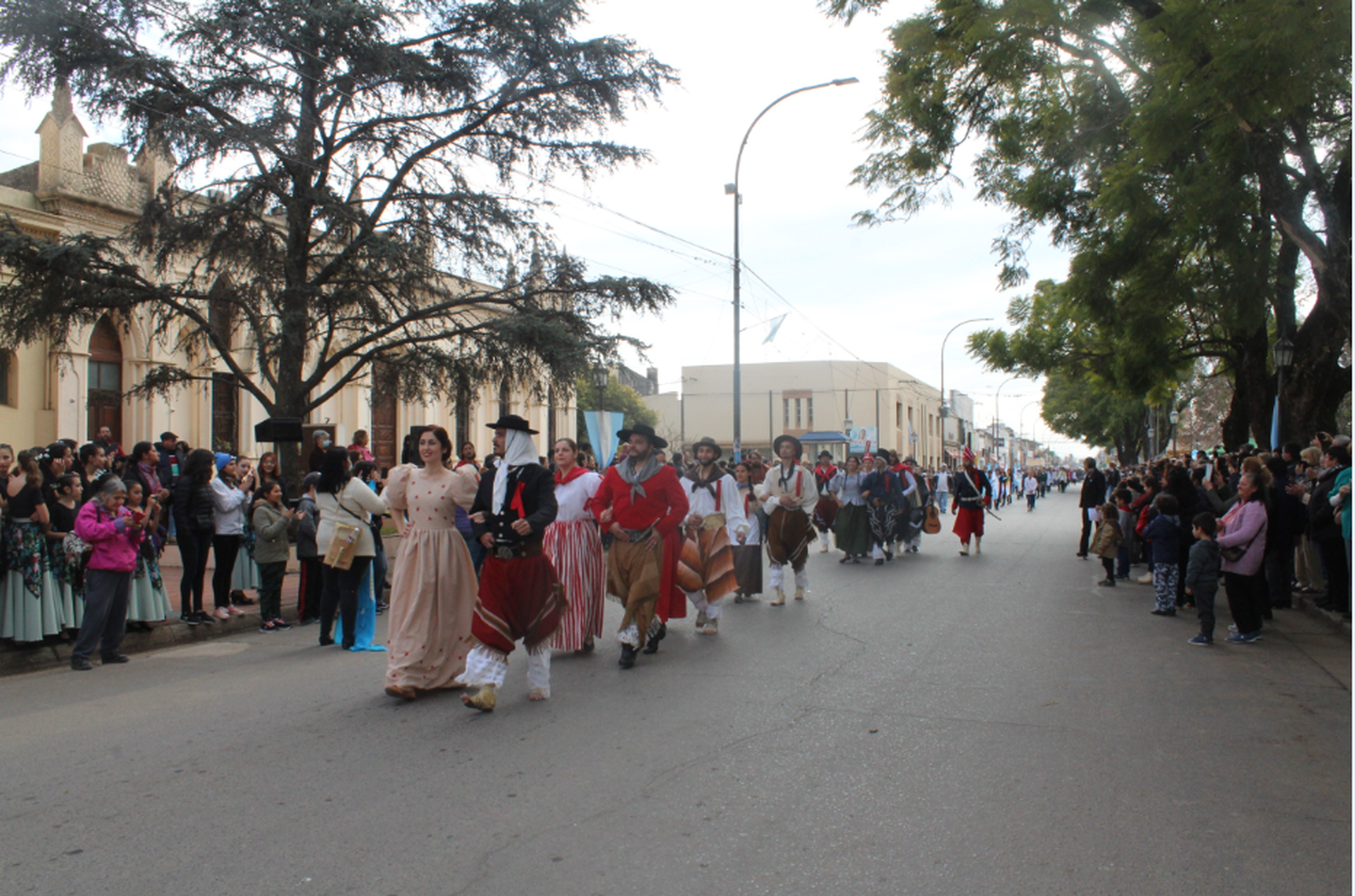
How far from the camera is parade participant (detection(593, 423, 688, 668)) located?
7.30 m

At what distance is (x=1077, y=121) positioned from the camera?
12.8 meters

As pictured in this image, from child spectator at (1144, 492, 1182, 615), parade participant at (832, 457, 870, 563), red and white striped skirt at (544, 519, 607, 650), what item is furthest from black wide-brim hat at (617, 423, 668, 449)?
parade participant at (832, 457, 870, 563)

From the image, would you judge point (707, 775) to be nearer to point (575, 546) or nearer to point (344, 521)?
point (575, 546)

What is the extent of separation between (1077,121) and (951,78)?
1658mm

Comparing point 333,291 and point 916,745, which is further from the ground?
point 333,291

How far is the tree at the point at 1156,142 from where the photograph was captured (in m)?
8.48

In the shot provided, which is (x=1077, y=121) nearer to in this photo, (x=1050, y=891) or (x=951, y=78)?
(x=951, y=78)

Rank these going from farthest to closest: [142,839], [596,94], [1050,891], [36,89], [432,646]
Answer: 1. [596,94]
2. [36,89]
3. [432,646]
4. [142,839]
5. [1050,891]

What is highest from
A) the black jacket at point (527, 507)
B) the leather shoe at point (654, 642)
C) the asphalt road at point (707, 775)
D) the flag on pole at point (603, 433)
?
the flag on pole at point (603, 433)

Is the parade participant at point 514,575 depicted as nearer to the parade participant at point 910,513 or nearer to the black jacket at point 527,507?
the black jacket at point 527,507

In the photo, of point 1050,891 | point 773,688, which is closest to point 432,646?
point 773,688

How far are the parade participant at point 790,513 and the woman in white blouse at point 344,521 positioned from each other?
4609mm

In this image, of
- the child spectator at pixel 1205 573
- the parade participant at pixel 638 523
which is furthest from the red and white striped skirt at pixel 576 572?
the child spectator at pixel 1205 573

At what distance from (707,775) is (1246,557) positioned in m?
5.56
